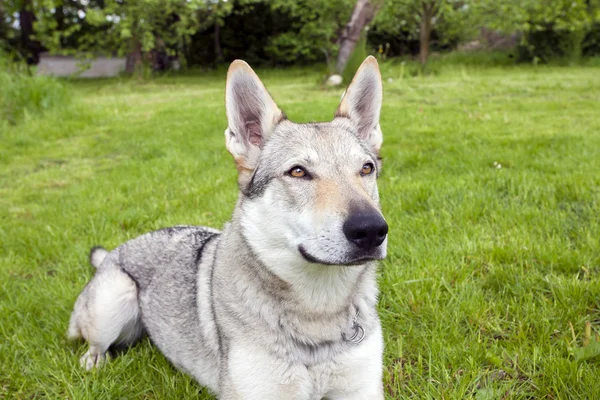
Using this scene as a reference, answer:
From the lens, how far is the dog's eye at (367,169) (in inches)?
100

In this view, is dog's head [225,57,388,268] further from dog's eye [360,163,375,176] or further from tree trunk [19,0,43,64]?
tree trunk [19,0,43,64]

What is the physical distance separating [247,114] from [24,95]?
9.57m

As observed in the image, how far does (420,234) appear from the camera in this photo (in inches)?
161

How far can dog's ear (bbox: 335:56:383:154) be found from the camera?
2.86m

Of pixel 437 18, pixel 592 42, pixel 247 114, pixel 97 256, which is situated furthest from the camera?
pixel 437 18

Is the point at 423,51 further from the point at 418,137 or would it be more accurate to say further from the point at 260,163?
the point at 260,163

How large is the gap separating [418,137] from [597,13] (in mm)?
6800

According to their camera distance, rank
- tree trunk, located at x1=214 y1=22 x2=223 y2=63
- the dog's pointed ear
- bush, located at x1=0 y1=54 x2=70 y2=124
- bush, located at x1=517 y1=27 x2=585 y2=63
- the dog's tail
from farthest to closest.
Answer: tree trunk, located at x1=214 y1=22 x2=223 y2=63 → bush, located at x1=517 y1=27 x2=585 y2=63 → bush, located at x1=0 y1=54 x2=70 y2=124 → the dog's tail → the dog's pointed ear

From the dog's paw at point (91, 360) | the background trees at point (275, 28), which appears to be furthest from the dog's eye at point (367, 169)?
the background trees at point (275, 28)

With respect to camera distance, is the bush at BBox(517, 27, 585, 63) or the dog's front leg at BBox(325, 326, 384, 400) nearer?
the dog's front leg at BBox(325, 326, 384, 400)

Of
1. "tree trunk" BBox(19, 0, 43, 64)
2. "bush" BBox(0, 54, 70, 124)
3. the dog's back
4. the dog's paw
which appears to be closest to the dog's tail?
the dog's back

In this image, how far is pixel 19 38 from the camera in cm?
2647

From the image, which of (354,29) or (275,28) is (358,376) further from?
(275,28)

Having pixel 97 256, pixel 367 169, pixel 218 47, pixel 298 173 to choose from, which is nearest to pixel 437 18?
pixel 218 47
